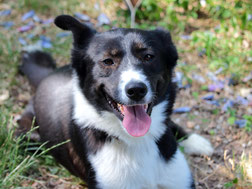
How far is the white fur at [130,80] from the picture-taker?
2773mm

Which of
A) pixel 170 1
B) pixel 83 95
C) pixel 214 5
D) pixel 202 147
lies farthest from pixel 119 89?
pixel 214 5

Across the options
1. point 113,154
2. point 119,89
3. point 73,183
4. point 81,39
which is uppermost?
point 81,39

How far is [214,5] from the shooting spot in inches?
219

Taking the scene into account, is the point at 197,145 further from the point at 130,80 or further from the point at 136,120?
→ the point at 130,80

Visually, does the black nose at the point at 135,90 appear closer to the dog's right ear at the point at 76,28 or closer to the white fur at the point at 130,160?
the white fur at the point at 130,160

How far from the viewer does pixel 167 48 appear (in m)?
3.32

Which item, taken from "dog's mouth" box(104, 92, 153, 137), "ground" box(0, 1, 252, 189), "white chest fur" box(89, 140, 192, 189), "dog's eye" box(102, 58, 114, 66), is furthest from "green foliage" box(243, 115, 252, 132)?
"dog's eye" box(102, 58, 114, 66)

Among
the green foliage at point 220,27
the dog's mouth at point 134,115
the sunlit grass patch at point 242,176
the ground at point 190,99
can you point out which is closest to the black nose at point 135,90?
the dog's mouth at point 134,115

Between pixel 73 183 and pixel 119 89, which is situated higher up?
pixel 119 89

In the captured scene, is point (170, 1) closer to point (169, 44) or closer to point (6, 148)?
point (169, 44)

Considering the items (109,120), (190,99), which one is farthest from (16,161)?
(190,99)

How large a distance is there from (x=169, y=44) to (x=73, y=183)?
1670 mm

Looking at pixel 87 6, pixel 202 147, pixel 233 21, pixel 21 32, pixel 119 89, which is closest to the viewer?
pixel 119 89

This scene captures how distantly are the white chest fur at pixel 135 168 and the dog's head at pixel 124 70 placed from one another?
28 centimetres
